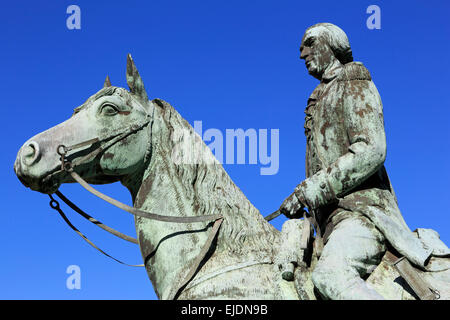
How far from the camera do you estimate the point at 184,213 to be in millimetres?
6676

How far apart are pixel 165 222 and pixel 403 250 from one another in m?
2.13

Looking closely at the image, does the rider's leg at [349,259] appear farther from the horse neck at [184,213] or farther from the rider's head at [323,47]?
the rider's head at [323,47]

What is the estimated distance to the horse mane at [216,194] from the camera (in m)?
6.61

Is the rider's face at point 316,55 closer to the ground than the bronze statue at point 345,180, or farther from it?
farther from it

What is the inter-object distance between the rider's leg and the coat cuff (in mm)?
230

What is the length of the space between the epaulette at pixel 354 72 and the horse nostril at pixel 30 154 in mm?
2904

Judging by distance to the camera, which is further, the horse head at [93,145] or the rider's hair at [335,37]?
the rider's hair at [335,37]

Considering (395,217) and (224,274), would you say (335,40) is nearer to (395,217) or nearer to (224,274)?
(395,217)

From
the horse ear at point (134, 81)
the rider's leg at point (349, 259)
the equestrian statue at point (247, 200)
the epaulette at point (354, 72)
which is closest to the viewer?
the rider's leg at point (349, 259)

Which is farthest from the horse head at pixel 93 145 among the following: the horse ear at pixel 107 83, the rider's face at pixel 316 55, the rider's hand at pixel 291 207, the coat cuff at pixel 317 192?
the rider's face at pixel 316 55

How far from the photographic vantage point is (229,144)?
767 centimetres

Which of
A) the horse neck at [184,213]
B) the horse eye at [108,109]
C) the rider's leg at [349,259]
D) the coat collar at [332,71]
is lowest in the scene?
the rider's leg at [349,259]
